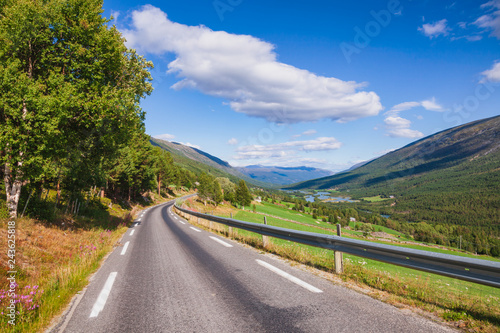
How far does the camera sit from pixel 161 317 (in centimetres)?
366

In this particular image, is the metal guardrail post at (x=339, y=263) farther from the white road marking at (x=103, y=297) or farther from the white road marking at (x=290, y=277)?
the white road marking at (x=103, y=297)

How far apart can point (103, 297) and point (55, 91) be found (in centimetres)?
820

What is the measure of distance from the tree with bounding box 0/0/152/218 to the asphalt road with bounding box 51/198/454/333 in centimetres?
536

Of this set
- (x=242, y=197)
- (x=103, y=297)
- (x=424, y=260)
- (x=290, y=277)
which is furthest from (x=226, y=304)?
(x=242, y=197)

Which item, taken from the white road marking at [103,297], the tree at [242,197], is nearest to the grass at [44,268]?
the white road marking at [103,297]

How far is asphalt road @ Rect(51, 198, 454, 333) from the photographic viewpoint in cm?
327

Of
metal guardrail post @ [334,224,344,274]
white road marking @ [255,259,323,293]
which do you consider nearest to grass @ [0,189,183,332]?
white road marking @ [255,259,323,293]

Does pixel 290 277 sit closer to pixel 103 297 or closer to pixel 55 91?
pixel 103 297

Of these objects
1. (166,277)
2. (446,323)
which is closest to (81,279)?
(166,277)

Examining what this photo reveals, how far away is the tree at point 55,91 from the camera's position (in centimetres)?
780

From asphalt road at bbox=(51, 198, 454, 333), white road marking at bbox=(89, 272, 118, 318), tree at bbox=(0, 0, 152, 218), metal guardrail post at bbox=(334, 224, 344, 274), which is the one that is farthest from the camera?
tree at bbox=(0, 0, 152, 218)

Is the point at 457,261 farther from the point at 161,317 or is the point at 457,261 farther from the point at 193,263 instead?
the point at 193,263

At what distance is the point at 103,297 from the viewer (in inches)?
182

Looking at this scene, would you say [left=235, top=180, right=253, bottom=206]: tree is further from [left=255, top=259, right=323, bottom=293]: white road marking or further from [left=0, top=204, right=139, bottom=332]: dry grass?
[left=255, top=259, right=323, bottom=293]: white road marking
